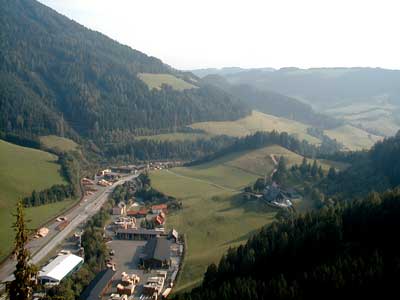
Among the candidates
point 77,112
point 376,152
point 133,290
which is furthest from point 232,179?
point 77,112

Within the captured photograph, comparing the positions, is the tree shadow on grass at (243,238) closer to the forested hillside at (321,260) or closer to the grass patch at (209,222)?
the grass patch at (209,222)

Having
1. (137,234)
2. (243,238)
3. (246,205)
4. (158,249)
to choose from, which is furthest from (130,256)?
(246,205)

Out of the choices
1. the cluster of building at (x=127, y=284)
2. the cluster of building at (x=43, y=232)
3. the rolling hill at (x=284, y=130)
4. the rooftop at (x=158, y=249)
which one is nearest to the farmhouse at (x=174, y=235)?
the rooftop at (x=158, y=249)

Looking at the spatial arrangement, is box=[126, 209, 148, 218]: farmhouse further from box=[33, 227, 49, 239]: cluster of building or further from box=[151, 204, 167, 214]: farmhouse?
box=[33, 227, 49, 239]: cluster of building

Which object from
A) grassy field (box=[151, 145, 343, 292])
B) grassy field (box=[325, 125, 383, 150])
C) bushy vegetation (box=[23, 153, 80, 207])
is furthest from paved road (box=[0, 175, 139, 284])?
grassy field (box=[325, 125, 383, 150])

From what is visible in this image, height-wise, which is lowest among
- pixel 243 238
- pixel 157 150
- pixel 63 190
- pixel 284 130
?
pixel 63 190

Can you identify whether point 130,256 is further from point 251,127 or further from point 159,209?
point 251,127
